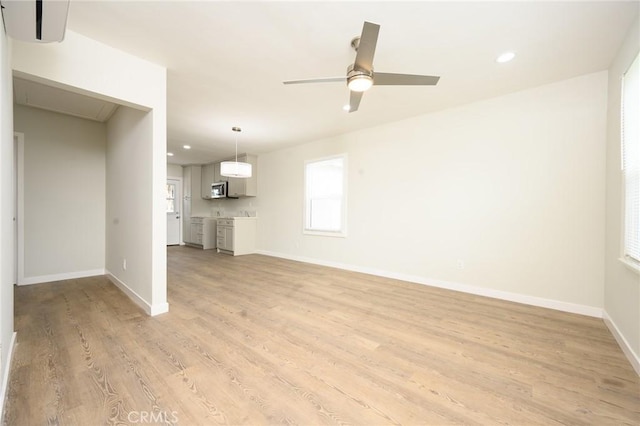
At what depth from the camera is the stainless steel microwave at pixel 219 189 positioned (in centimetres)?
702

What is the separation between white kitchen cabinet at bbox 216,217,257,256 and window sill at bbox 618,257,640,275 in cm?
614

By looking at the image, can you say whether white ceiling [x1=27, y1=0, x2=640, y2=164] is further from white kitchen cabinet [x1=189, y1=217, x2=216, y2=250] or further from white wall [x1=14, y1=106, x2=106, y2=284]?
white kitchen cabinet [x1=189, y1=217, x2=216, y2=250]

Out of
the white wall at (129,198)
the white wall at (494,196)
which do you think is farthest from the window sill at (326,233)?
the white wall at (129,198)

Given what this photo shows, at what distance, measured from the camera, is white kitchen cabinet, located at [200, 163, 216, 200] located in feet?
25.2

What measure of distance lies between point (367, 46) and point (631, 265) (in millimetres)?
2499

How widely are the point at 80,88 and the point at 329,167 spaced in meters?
3.83

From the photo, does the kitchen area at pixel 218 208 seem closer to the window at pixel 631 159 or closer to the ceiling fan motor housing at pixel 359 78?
the ceiling fan motor housing at pixel 359 78

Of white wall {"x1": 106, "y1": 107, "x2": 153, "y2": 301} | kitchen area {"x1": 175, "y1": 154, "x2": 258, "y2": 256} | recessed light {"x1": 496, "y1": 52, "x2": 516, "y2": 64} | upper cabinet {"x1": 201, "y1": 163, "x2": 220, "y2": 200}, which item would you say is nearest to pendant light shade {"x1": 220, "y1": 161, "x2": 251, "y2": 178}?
kitchen area {"x1": 175, "y1": 154, "x2": 258, "y2": 256}

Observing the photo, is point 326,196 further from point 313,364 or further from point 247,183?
point 313,364

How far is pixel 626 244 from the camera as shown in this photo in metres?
2.08

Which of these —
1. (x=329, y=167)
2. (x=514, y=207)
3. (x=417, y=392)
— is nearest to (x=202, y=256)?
(x=329, y=167)

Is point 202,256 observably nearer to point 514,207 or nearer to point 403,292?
point 403,292

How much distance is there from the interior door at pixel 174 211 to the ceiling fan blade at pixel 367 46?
7853 millimetres

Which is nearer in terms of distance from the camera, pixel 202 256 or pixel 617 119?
pixel 617 119
